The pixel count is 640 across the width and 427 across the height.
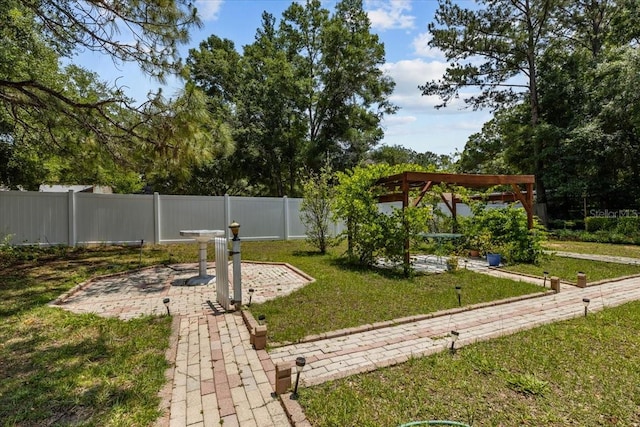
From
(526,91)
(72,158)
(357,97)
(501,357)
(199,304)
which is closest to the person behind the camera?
(501,357)

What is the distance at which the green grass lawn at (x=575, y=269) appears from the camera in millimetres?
6500

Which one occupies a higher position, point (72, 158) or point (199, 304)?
point (72, 158)

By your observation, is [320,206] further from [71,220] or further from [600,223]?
[600,223]

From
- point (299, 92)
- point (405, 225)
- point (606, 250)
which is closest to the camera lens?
point (405, 225)

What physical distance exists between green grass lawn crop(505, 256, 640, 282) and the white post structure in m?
6.06

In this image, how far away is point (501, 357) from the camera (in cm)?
306

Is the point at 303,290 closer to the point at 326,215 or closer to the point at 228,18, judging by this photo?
the point at 326,215

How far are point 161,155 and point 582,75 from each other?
61.8 feet

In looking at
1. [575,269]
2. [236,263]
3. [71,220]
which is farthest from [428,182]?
[71,220]

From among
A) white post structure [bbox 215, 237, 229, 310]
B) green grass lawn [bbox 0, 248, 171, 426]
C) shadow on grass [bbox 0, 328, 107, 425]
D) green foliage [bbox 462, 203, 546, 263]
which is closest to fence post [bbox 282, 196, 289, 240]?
green foliage [bbox 462, 203, 546, 263]

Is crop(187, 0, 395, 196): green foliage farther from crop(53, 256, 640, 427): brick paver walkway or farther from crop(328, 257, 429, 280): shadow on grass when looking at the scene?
crop(53, 256, 640, 427): brick paver walkway

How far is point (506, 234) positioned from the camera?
27.3 feet

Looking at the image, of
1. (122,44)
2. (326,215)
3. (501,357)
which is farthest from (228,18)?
(501,357)

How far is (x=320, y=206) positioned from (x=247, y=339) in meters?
6.30
